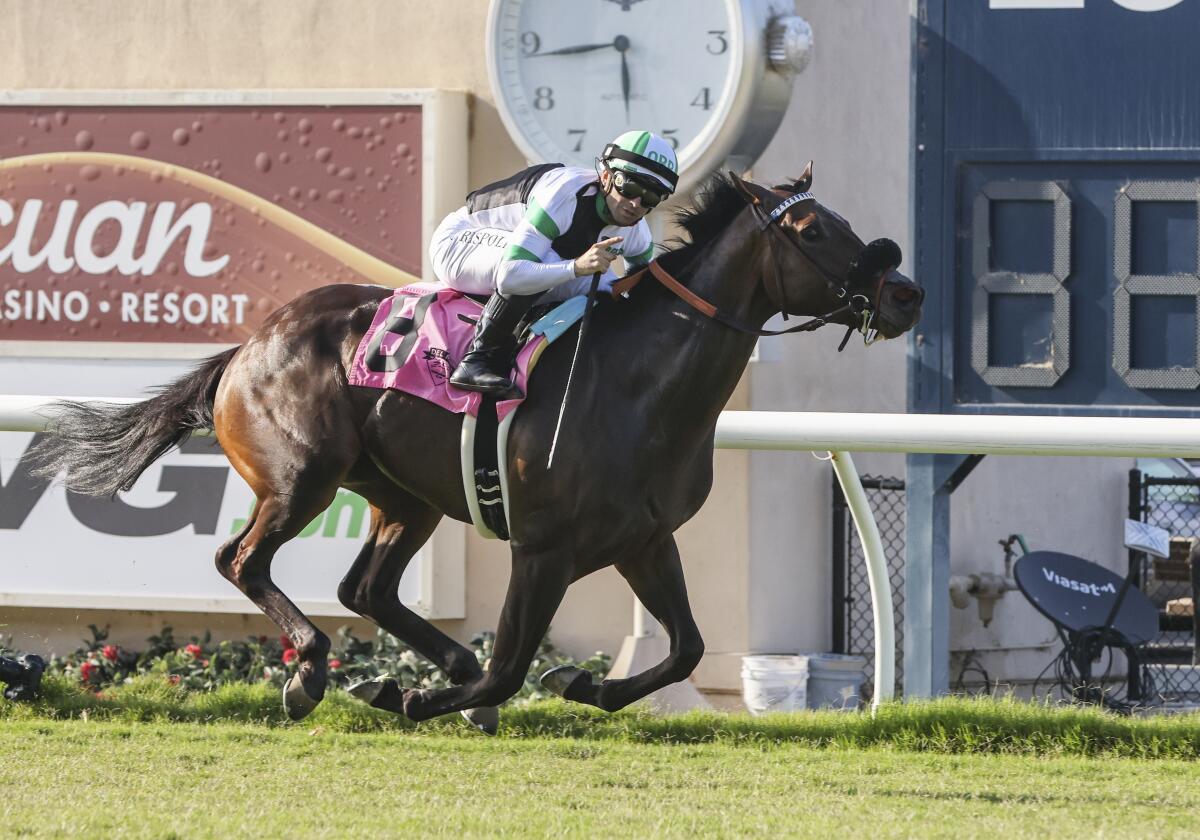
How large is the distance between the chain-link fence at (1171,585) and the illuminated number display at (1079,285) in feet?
6.40

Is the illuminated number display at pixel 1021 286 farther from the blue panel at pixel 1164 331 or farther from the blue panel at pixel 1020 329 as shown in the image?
the blue panel at pixel 1164 331

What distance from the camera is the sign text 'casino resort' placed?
717cm

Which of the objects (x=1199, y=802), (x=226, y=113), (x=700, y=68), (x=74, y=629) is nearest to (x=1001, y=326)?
(x=700, y=68)

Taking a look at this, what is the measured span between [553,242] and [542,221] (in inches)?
4.4

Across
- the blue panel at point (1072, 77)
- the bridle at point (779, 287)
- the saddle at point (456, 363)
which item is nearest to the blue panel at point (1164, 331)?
the blue panel at point (1072, 77)

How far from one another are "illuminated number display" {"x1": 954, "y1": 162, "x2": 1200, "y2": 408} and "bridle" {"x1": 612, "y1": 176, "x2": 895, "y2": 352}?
63.1 inches

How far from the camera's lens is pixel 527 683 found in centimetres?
661

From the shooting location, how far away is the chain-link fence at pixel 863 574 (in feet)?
24.4

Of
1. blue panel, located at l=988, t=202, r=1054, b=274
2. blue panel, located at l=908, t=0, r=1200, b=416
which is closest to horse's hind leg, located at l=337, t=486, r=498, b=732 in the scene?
blue panel, located at l=908, t=0, r=1200, b=416

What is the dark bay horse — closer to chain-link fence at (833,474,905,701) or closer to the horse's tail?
the horse's tail

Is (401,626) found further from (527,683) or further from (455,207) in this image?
(455,207)

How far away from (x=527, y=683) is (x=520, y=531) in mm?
2330

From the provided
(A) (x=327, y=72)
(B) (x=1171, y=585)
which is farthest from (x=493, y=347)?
(B) (x=1171, y=585)

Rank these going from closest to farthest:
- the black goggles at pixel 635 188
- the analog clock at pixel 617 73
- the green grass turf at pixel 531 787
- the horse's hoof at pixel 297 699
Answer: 1. the green grass turf at pixel 531 787
2. the black goggles at pixel 635 188
3. the horse's hoof at pixel 297 699
4. the analog clock at pixel 617 73
